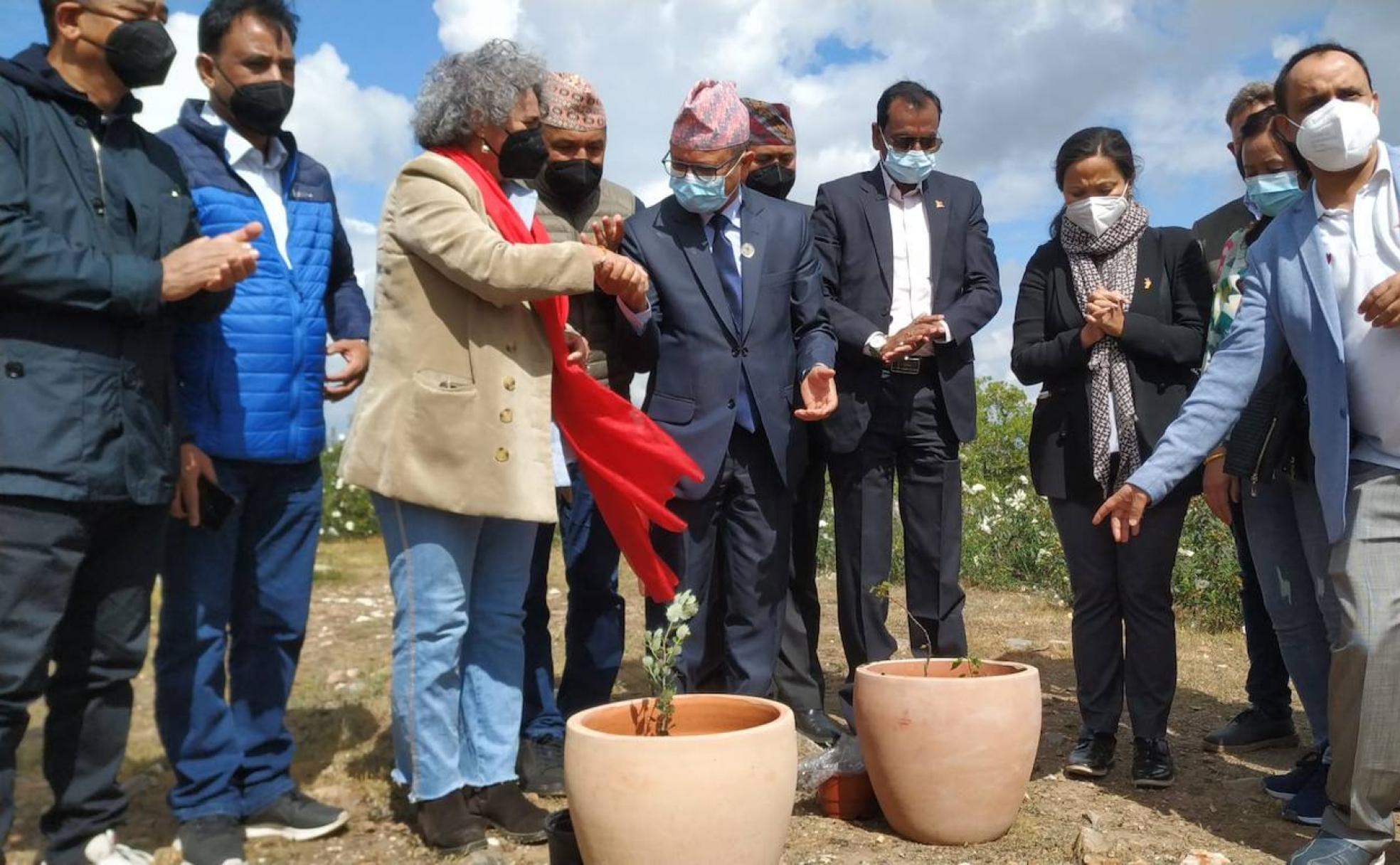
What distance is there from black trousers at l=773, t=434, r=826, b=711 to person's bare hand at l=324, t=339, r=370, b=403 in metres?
1.69

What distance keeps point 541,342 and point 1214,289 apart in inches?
99.0

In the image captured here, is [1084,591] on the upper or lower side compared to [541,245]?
lower

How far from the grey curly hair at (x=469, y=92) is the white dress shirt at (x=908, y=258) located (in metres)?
1.63

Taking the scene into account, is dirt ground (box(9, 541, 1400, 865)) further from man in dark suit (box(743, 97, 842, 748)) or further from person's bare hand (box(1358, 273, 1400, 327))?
person's bare hand (box(1358, 273, 1400, 327))

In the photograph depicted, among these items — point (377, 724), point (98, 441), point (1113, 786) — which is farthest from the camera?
point (377, 724)

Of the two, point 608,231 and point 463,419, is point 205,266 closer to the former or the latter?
point 463,419

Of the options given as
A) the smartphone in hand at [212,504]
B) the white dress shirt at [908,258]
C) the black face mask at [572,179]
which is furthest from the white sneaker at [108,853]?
the white dress shirt at [908,258]

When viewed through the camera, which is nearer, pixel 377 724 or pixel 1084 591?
pixel 1084 591

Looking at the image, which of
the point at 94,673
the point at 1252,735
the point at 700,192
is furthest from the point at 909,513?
the point at 94,673

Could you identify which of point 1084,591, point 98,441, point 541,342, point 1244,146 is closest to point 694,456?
point 541,342

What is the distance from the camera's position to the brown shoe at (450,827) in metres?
3.39

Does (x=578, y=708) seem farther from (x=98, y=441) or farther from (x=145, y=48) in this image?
(x=145, y=48)

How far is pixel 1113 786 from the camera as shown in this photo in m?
4.14

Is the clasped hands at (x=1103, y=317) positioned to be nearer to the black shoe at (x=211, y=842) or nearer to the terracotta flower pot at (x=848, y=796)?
the terracotta flower pot at (x=848, y=796)
